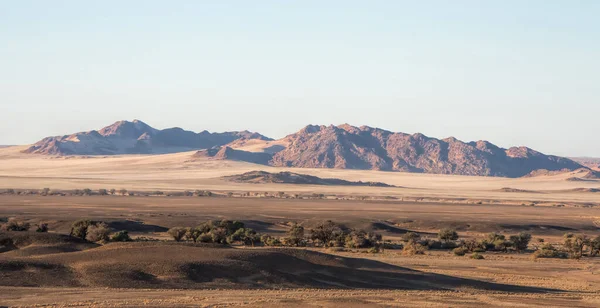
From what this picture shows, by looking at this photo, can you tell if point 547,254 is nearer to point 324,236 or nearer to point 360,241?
point 360,241

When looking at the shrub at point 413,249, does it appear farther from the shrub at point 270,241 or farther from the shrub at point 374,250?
the shrub at point 270,241

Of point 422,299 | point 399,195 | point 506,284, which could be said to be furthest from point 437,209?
point 422,299

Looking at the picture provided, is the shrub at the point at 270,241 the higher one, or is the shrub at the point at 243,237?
the shrub at the point at 243,237

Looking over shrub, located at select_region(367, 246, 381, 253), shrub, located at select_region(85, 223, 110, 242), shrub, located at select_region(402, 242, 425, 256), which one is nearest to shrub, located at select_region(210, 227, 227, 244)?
shrub, located at select_region(85, 223, 110, 242)

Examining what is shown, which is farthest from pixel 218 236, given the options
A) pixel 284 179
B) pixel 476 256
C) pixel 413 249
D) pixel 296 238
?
pixel 284 179

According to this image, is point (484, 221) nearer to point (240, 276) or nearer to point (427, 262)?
point (427, 262)

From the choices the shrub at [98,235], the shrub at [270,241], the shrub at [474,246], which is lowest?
the shrub at [270,241]

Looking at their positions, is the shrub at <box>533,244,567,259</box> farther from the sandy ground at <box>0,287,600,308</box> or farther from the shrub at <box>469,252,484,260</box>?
the sandy ground at <box>0,287,600,308</box>

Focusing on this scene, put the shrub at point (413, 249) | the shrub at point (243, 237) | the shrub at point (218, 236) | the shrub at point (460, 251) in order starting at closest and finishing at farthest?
1. the shrub at point (413, 249)
2. the shrub at point (460, 251)
3. the shrub at point (218, 236)
4. the shrub at point (243, 237)

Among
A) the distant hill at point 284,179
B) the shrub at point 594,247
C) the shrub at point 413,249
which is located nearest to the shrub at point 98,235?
the shrub at point 413,249

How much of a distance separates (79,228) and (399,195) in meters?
104

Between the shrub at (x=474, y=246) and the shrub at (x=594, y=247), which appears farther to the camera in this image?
the shrub at (x=474, y=246)

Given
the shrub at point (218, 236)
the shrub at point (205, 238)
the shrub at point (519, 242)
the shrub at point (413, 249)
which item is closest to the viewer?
the shrub at point (413, 249)

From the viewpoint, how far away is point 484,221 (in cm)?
8825
